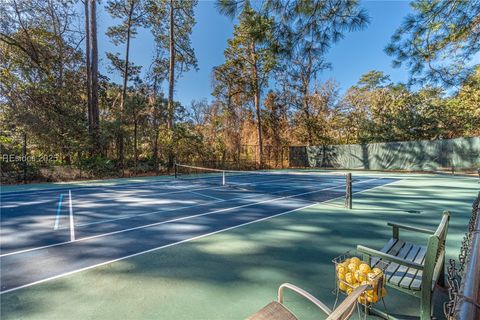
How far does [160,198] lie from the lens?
758cm

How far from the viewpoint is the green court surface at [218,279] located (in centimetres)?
215

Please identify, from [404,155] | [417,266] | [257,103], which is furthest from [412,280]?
[257,103]

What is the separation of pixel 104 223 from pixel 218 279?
3.44 metres

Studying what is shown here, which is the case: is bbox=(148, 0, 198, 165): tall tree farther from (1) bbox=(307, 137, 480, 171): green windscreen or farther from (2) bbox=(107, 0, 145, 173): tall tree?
(1) bbox=(307, 137, 480, 171): green windscreen

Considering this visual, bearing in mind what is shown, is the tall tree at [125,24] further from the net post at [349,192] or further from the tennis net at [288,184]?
the net post at [349,192]

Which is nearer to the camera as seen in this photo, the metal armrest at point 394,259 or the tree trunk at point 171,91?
the metal armrest at point 394,259

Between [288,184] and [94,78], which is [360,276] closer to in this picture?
[288,184]

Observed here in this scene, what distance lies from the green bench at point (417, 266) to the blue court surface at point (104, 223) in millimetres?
2855

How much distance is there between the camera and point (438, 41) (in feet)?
15.7

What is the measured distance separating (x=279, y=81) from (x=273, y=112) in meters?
3.08

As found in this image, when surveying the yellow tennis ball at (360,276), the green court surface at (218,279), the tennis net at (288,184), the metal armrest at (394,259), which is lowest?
the green court surface at (218,279)

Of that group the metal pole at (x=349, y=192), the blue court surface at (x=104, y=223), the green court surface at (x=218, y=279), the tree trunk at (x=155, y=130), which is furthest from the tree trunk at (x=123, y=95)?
the metal pole at (x=349, y=192)

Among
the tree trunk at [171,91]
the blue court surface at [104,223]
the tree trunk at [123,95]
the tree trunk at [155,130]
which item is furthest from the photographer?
the tree trunk at [171,91]

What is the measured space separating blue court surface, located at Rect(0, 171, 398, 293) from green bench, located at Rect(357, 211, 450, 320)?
2855 millimetres
